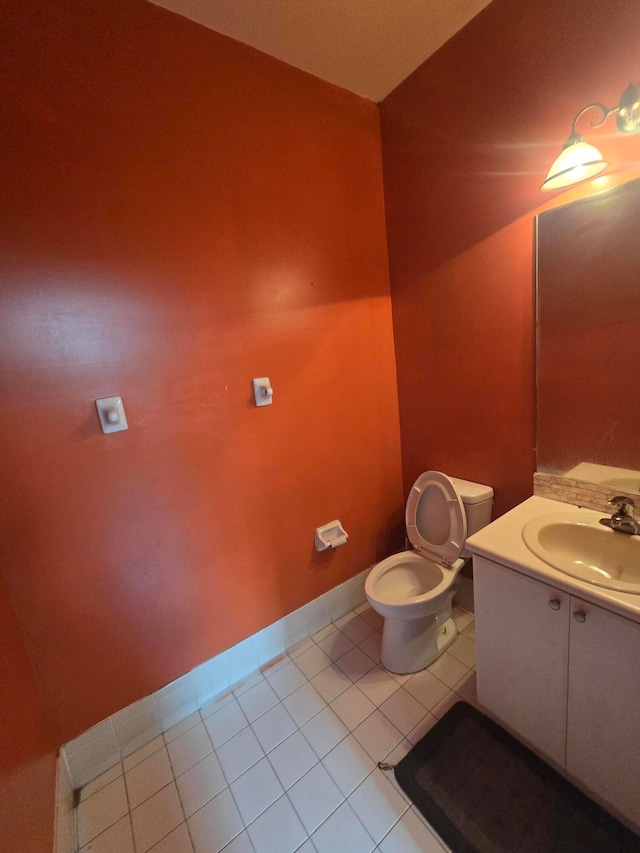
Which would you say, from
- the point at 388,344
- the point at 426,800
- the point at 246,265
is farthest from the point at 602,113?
the point at 426,800

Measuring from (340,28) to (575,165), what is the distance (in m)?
1.05

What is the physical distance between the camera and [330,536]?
71.5 inches

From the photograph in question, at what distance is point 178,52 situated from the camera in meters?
1.22

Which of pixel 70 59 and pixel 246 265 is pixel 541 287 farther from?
pixel 70 59

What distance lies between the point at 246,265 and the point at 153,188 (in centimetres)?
40

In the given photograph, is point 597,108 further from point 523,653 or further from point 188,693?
point 188,693

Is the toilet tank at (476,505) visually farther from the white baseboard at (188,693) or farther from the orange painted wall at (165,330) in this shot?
the white baseboard at (188,693)

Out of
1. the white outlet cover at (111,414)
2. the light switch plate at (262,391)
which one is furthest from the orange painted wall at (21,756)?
the light switch plate at (262,391)

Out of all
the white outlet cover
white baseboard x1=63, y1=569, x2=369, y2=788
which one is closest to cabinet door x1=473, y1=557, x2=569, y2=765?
white baseboard x1=63, y1=569, x2=369, y2=788

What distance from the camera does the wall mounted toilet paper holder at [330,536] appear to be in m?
1.78

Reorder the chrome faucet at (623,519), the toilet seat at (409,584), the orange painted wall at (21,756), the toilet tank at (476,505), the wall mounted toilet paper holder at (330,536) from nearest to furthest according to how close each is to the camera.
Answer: the orange painted wall at (21,756)
the chrome faucet at (623,519)
the toilet seat at (409,584)
the toilet tank at (476,505)
the wall mounted toilet paper holder at (330,536)

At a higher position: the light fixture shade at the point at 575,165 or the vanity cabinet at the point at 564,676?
the light fixture shade at the point at 575,165

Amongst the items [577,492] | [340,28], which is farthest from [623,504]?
→ [340,28]

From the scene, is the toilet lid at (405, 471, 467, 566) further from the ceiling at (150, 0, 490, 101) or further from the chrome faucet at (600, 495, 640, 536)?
the ceiling at (150, 0, 490, 101)
